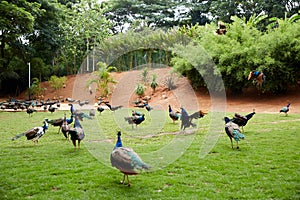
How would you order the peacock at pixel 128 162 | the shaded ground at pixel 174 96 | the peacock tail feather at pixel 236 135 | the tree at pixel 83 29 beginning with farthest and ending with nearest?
the tree at pixel 83 29
the shaded ground at pixel 174 96
the peacock tail feather at pixel 236 135
the peacock at pixel 128 162

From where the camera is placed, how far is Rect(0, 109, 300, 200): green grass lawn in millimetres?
4074

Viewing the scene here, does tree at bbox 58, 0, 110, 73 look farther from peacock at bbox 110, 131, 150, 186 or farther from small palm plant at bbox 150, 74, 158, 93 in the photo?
peacock at bbox 110, 131, 150, 186

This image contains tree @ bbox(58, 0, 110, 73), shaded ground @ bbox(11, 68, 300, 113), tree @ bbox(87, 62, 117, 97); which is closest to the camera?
shaded ground @ bbox(11, 68, 300, 113)

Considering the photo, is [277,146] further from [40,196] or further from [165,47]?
[165,47]

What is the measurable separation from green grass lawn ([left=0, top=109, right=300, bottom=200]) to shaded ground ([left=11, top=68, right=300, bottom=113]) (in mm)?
7861

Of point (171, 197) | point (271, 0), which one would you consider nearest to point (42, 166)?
point (171, 197)

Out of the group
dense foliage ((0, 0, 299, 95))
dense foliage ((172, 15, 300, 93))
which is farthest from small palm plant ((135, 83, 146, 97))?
dense foliage ((172, 15, 300, 93))

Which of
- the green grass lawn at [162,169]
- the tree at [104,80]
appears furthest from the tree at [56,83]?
the green grass lawn at [162,169]

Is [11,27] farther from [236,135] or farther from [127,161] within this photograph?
[127,161]

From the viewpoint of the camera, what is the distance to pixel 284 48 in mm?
15438

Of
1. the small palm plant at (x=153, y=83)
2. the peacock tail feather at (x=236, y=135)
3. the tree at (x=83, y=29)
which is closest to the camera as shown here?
the peacock tail feather at (x=236, y=135)

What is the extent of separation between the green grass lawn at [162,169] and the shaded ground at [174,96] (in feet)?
25.8

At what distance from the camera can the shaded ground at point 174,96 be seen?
1559 centimetres

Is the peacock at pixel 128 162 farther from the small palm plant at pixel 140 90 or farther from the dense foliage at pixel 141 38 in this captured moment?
the small palm plant at pixel 140 90
